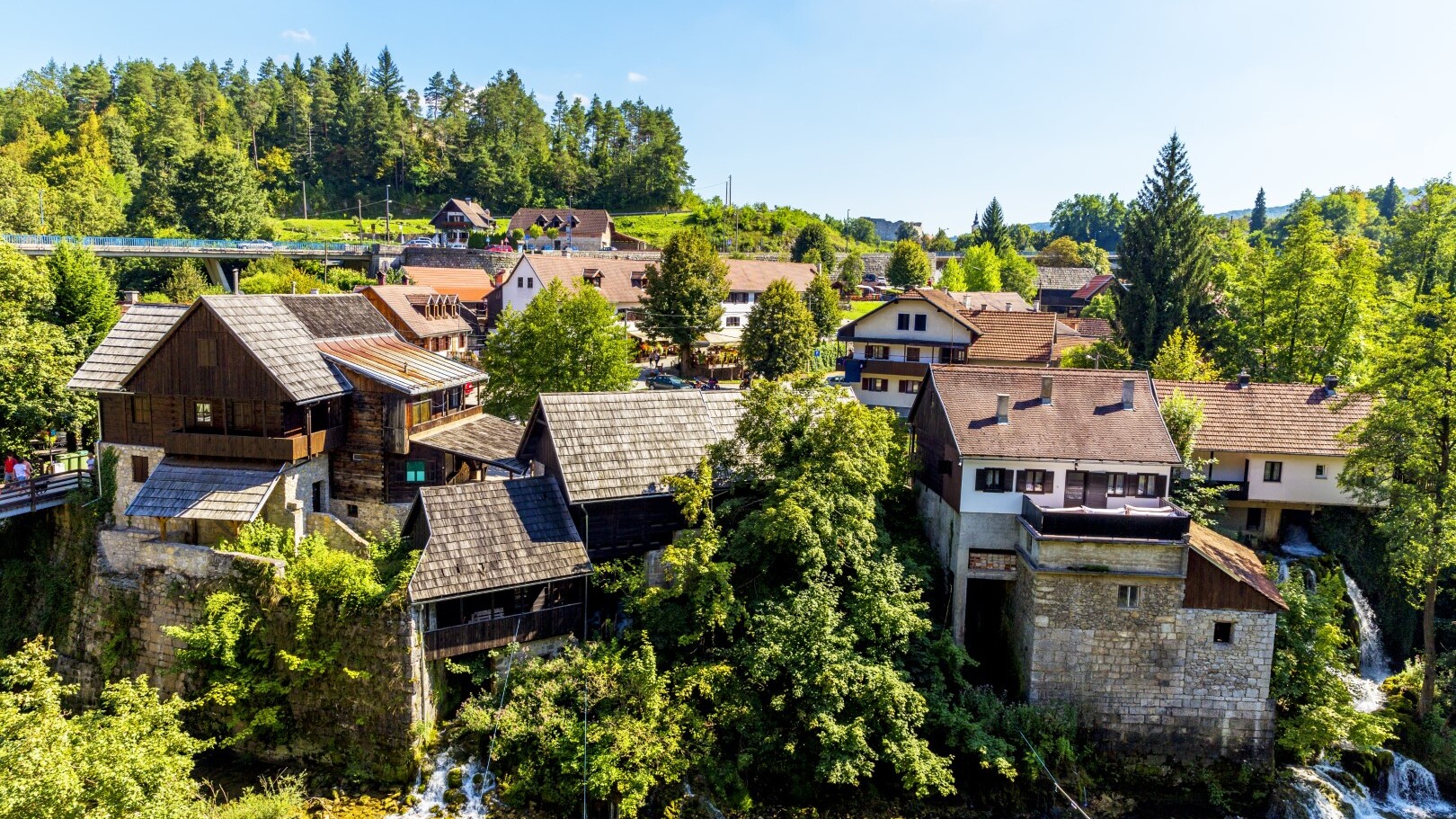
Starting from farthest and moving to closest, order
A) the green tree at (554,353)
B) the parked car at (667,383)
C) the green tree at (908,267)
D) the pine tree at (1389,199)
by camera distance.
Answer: the pine tree at (1389,199) → the green tree at (908,267) → the parked car at (667,383) → the green tree at (554,353)

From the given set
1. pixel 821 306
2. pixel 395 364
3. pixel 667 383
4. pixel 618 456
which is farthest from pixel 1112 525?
pixel 821 306

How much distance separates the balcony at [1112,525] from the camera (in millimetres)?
Answer: 25547

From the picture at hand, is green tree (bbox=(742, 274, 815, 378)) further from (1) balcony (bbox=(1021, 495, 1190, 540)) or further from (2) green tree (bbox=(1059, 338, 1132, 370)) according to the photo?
(1) balcony (bbox=(1021, 495, 1190, 540))

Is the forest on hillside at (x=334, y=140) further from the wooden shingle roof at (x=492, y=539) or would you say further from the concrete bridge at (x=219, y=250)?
the wooden shingle roof at (x=492, y=539)

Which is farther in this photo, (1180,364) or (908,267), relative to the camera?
(908,267)

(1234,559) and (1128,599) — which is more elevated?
(1234,559)

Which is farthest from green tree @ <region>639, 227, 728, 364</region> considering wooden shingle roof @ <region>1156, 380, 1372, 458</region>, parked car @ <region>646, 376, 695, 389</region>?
wooden shingle roof @ <region>1156, 380, 1372, 458</region>

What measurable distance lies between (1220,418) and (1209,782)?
14.3 metres

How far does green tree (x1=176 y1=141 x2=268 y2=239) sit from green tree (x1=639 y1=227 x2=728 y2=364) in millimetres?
50944

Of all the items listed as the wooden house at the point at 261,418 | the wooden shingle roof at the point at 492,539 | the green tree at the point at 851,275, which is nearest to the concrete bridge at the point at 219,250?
the wooden house at the point at 261,418

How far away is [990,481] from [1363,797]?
13486 mm

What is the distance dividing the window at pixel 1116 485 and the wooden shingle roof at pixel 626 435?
1218 centimetres

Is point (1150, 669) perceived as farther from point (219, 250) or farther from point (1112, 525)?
point (219, 250)

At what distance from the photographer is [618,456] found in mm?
28375
